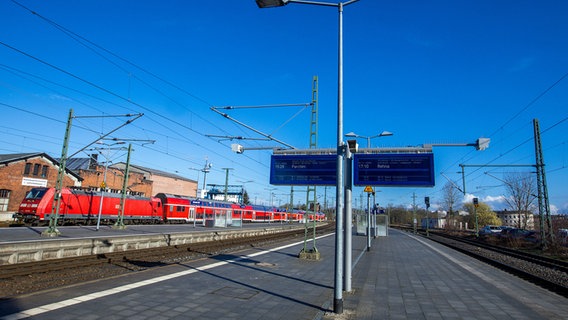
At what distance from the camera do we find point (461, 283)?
10.3 meters

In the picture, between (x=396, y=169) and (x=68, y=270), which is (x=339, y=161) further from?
(x=68, y=270)

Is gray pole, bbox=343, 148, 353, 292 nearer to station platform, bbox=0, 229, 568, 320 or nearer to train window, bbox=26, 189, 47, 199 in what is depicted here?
station platform, bbox=0, 229, 568, 320

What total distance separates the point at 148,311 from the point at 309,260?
9371mm

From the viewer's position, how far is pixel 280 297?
7.81 m

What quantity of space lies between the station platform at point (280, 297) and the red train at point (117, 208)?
8396 millimetres

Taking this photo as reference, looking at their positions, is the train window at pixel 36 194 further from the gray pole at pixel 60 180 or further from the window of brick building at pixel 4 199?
the window of brick building at pixel 4 199

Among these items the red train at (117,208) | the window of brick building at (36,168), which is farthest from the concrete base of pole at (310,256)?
the window of brick building at (36,168)

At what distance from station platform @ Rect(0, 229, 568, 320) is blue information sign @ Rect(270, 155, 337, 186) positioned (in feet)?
9.89

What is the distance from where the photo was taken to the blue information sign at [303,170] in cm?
1069

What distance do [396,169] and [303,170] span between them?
116 inches

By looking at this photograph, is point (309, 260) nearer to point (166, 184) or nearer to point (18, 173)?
point (18, 173)

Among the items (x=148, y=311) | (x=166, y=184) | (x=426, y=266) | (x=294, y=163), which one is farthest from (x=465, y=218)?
(x=148, y=311)

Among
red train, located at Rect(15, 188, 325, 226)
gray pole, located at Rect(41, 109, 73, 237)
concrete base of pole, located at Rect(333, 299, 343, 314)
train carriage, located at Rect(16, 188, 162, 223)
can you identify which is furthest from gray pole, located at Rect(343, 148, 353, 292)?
train carriage, located at Rect(16, 188, 162, 223)

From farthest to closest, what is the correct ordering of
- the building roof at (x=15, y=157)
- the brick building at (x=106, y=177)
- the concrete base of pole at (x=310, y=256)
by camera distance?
the brick building at (x=106, y=177) → the building roof at (x=15, y=157) → the concrete base of pole at (x=310, y=256)
